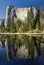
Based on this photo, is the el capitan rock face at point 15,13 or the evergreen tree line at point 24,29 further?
the el capitan rock face at point 15,13

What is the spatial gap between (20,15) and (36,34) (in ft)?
2.26

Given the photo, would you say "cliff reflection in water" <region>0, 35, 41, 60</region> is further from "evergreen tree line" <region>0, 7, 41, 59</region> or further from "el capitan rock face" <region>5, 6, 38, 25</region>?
"el capitan rock face" <region>5, 6, 38, 25</region>

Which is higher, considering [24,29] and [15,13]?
[15,13]

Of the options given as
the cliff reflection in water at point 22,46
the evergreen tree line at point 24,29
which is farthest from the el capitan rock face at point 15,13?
the cliff reflection in water at point 22,46

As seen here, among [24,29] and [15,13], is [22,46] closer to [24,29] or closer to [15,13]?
[24,29]

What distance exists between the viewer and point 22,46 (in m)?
4.89

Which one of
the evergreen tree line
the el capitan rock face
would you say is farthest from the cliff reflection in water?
the el capitan rock face

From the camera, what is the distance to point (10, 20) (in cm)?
511

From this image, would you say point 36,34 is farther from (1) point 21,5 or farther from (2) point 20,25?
(1) point 21,5

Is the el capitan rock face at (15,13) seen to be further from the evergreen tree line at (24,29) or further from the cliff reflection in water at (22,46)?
the cliff reflection in water at (22,46)

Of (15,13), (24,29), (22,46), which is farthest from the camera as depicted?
(15,13)

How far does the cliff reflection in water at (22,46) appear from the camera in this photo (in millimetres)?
4586

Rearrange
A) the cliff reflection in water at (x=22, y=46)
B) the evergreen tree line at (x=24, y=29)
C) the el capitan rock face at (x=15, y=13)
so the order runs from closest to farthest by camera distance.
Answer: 1. the cliff reflection in water at (x=22, y=46)
2. the evergreen tree line at (x=24, y=29)
3. the el capitan rock face at (x=15, y=13)

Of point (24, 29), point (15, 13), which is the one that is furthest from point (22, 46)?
point (15, 13)
